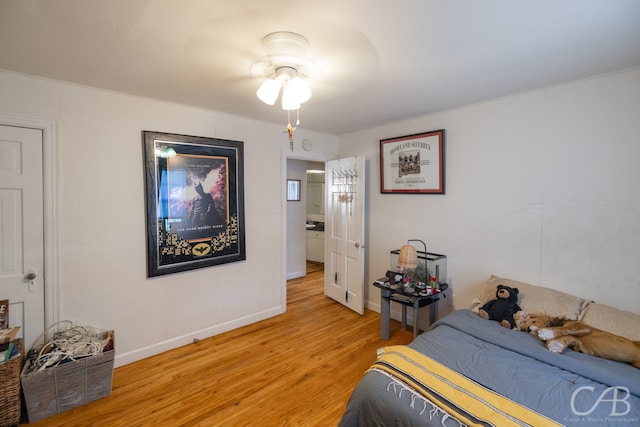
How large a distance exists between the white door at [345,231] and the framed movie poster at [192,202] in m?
1.33

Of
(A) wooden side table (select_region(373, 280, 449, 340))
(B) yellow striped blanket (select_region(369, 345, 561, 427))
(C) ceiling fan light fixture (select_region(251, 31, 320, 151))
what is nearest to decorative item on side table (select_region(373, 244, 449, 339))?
(A) wooden side table (select_region(373, 280, 449, 340))

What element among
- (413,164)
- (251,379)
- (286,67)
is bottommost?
(251,379)

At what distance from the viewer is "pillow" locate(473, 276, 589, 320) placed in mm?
2061

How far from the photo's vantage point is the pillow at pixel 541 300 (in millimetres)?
2061

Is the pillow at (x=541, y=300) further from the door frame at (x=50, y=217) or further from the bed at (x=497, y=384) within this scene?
the door frame at (x=50, y=217)

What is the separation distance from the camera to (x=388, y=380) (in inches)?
59.1

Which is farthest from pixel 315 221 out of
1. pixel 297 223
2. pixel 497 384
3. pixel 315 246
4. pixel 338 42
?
pixel 497 384

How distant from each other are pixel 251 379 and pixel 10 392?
1.54 m

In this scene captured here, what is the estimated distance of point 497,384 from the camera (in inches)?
57.2

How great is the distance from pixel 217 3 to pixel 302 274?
4610 millimetres

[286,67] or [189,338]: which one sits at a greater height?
[286,67]

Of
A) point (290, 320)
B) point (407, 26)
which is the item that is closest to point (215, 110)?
point (407, 26)

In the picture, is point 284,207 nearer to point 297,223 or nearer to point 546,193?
point 297,223

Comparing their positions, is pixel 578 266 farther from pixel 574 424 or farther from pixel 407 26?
pixel 407 26
